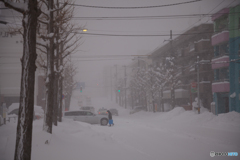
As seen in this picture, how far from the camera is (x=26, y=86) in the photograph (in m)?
5.71

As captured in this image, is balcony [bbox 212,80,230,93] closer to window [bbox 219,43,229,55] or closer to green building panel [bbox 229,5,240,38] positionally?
window [bbox 219,43,229,55]

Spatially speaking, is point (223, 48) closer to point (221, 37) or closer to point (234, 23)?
point (221, 37)

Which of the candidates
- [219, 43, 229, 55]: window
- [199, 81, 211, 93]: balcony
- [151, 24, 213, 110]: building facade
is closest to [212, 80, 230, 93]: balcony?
[151, 24, 213, 110]: building facade

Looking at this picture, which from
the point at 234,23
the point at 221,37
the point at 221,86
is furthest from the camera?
the point at 221,86

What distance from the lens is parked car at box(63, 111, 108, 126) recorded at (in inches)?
981

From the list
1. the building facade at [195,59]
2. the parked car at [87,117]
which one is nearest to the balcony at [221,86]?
the building facade at [195,59]

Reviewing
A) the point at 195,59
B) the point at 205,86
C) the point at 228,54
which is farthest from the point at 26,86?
the point at 195,59

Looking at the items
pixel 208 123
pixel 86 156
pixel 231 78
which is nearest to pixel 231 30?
pixel 231 78

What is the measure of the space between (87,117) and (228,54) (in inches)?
812

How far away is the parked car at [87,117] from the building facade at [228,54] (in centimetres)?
1466

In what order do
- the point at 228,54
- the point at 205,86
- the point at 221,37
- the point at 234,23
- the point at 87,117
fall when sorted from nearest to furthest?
the point at 87,117, the point at 234,23, the point at 228,54, the point at 221,37, the point at 205,86

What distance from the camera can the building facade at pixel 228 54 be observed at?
29.8m

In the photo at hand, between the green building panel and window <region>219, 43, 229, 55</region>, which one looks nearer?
the green building panel

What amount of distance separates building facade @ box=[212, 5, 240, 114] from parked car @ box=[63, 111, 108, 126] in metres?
14.7
